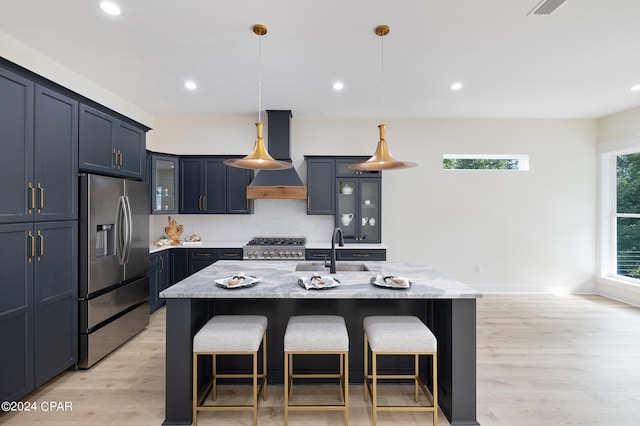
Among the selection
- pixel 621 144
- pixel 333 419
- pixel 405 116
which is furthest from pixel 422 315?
pixel 621 144

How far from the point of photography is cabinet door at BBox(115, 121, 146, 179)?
10.5 ft

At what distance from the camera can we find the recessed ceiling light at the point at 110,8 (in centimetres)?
230

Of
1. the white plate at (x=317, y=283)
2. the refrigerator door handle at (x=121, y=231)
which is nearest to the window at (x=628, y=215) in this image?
the white plate at (x=317, y=283)

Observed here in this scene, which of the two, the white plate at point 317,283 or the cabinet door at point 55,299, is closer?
the white plate at point 317,283

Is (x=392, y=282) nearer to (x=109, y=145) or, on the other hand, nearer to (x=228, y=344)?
(x=228, y=344)

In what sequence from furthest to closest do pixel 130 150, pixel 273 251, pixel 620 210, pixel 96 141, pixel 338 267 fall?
pixel 620 210 < pixel 273 251 < pixel 130 150 < pixel 338 267 < pixel 96 141

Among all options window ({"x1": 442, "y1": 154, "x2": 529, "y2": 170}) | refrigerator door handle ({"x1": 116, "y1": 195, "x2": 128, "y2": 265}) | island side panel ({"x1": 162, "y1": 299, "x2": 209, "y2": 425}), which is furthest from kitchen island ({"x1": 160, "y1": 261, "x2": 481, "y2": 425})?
window ({"x1": 442, "y1": 154, "x2": 529, "y2": 170})

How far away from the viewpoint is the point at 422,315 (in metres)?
2.51

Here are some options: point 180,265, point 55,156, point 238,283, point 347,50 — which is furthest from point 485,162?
point 55,156

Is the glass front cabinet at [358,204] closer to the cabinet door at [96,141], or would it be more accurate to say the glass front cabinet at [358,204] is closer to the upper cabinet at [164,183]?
the upper cabinet at [164,183]

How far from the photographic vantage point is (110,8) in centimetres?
235

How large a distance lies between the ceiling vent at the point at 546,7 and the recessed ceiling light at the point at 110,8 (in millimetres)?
3124

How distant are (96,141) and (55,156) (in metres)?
Result: 0.46

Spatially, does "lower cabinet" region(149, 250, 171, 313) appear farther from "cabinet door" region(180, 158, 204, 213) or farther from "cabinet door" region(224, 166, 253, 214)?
"cabinet door" region(224, 166, 253, 214)
